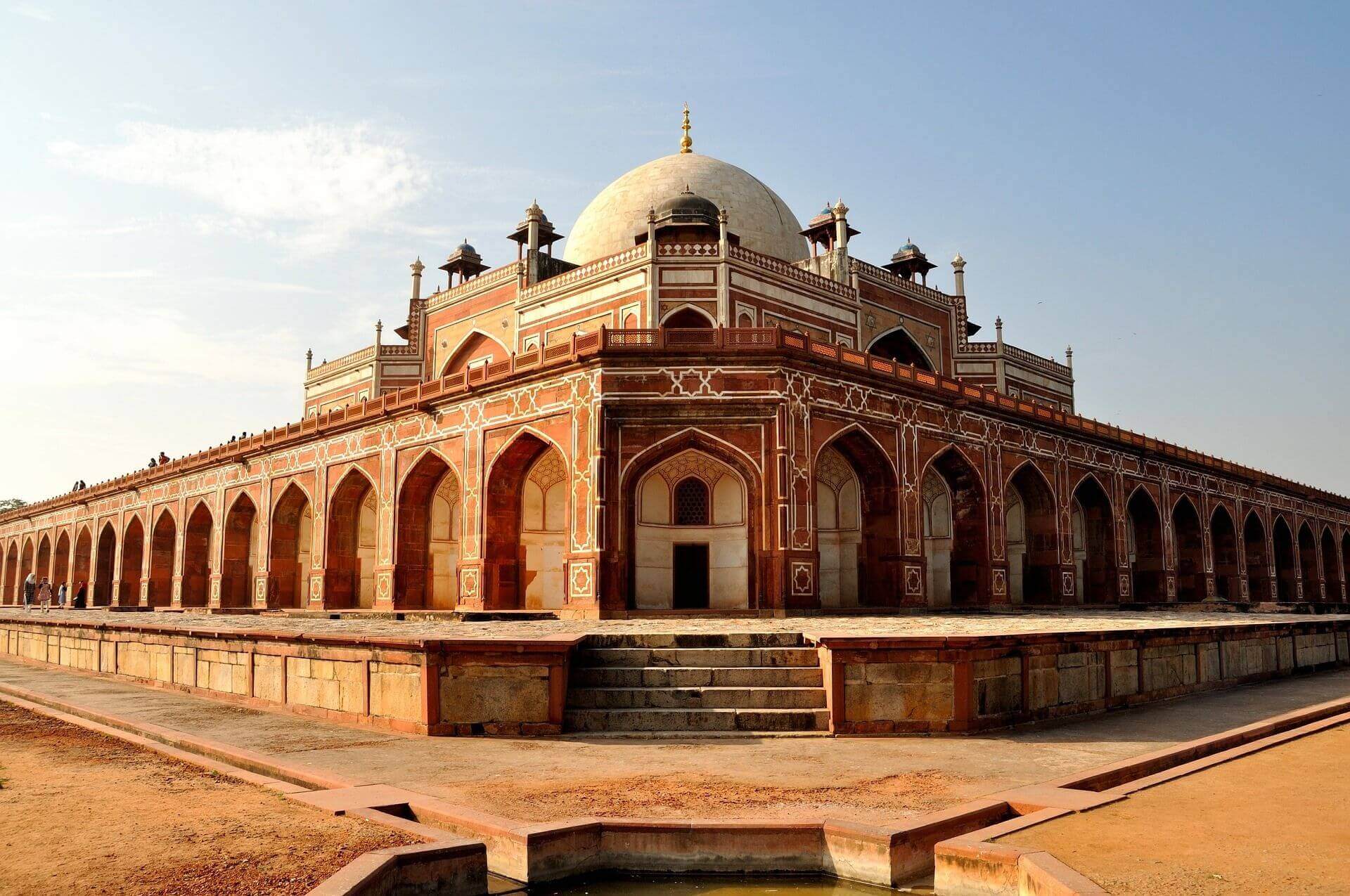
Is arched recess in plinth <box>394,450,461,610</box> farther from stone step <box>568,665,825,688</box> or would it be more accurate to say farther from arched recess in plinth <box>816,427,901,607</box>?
stone step <box>568,665,825,688</box>

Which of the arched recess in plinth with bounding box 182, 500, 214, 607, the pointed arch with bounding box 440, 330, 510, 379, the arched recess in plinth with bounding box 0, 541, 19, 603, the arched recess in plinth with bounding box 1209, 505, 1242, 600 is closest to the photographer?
the pointed arch with bounding box 440, 330, 510, 379

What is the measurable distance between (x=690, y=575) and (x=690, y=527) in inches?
38.0

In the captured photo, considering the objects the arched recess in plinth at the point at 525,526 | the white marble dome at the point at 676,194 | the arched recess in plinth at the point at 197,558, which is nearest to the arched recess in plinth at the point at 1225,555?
the white marble dome at the point at 676,194

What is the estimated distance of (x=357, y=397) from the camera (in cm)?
3575

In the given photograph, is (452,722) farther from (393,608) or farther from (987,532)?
(987,532)

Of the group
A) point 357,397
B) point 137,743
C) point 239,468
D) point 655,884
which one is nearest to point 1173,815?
point 655,884

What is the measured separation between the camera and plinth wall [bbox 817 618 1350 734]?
28.5ft

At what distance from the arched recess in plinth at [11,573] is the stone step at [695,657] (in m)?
51.8

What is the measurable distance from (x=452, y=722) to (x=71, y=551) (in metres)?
43.1

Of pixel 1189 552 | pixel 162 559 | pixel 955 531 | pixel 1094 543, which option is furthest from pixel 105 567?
pixel 1189 552

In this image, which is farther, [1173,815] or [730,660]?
[730,660]

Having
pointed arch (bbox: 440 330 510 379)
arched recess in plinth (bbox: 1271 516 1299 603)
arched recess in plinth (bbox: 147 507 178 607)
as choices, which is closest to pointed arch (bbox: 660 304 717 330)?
pointed arch (bbox: 440 330 510 379)

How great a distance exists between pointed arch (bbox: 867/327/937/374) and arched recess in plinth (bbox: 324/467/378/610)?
48.8ft

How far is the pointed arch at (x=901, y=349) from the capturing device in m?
30.1
